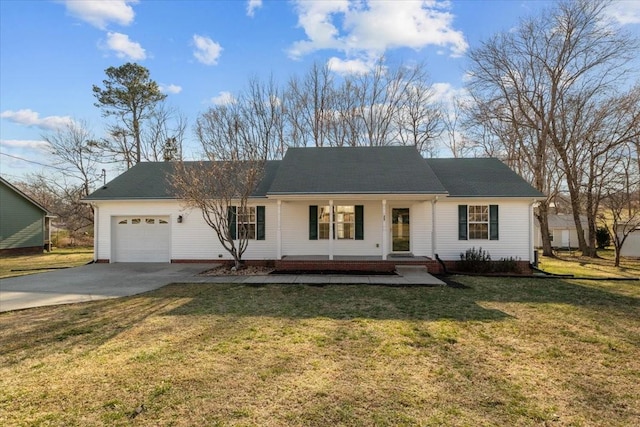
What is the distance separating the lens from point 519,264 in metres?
12.9

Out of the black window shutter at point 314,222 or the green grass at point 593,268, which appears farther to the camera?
the black window shutter at point 314,222

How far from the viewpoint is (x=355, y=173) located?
13.6 m

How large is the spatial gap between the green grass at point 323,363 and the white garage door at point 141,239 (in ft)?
24.0

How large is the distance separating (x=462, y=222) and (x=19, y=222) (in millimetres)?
25876

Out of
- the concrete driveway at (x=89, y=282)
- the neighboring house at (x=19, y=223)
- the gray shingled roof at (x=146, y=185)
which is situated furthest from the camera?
the neighboring house at (x=19, y=223)

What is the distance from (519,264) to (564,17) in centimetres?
1682

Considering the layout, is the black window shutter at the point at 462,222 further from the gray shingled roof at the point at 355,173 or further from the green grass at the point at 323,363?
the green grass at the point at 323,363

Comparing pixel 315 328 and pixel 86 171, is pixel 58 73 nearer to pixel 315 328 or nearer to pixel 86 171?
pixel 86 171

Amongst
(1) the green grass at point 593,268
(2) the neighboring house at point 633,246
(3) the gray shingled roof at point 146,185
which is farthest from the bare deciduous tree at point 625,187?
→ (3) the gray shingled roof at point 146,185

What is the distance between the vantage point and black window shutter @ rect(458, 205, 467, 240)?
13.2m

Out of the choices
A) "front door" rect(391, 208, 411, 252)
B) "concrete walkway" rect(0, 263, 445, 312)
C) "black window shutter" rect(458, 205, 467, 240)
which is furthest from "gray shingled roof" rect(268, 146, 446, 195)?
"concrete walkway" rect(0, 263, 445, 312)

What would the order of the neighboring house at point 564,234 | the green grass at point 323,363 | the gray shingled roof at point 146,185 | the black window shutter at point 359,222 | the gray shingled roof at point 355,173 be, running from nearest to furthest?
the green grass at point 323,363, the gray shingled roof at point 355,173, the black window shutter at point 359,222, the gray shingled roof at point 146,185, the neighboring house at point 564,234

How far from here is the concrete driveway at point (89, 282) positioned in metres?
8.20

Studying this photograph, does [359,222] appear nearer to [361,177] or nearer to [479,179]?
[361,177]
